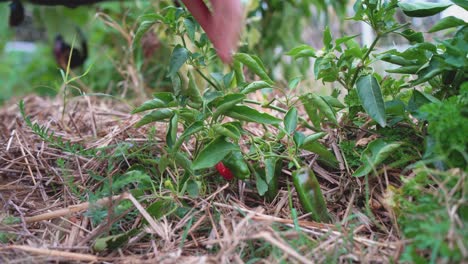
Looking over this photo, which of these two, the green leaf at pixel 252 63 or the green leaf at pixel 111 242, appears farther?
the green leaf at pixel 252 63

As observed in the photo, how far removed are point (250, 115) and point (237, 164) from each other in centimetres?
11

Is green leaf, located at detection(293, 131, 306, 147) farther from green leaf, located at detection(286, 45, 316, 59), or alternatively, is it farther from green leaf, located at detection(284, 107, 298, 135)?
green leaf, located at detection(286, 45, 316, 59)

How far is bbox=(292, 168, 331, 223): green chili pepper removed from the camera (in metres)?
0.84

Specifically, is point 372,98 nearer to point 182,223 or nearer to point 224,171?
point 224,171

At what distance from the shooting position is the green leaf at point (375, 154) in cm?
84

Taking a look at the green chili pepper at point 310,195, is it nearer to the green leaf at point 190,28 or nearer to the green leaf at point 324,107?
the green leaf at point 324,107

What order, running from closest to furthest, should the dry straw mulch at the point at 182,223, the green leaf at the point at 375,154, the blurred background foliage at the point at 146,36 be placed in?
the dry straw mulch at the point at 182,223, the green leaf at the point at 375,154, the blurred background foliage at the point at 146,36

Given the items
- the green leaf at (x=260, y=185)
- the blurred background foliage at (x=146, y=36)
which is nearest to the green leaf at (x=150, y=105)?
the green leaf at (x=260, y=185)

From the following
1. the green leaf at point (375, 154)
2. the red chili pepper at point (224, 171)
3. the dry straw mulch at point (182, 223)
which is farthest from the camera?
the red chili pepper at point (224, 171)

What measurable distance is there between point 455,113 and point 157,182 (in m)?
0.59

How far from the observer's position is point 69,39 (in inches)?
78.5

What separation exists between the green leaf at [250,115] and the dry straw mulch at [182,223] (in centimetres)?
14

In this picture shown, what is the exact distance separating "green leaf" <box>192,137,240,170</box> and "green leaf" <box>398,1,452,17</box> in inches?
17.2

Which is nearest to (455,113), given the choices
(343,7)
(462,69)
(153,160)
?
(462,69)
